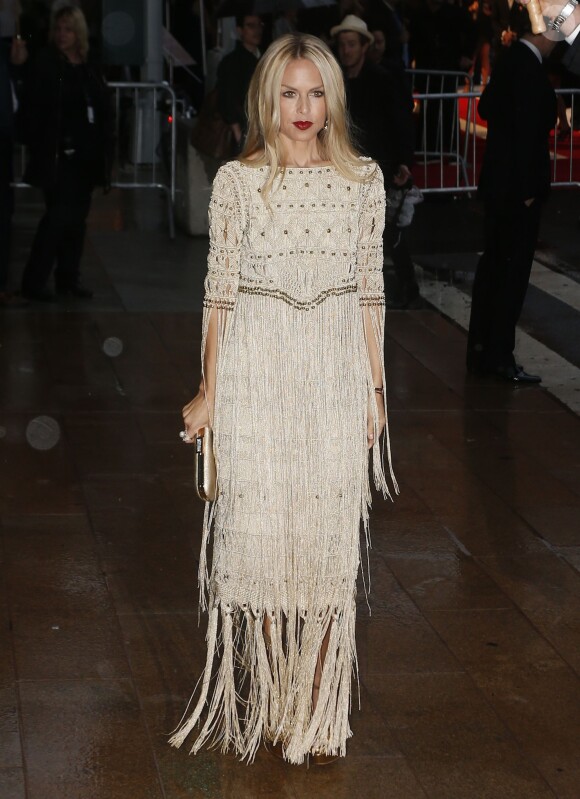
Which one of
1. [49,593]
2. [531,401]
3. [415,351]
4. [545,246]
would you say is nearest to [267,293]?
[49,593]

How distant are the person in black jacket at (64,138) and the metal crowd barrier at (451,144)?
4.85 meters

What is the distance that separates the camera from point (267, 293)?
3969 millimetres

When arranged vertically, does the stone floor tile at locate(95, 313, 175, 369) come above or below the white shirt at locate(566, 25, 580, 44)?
below

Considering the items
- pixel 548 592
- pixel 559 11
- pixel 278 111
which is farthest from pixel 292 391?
pixel 548 592

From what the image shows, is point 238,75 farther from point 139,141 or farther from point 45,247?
point 139,141

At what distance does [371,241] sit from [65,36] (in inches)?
250

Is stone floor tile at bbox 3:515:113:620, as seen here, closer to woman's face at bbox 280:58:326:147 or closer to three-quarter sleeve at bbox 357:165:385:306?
three-quarter sleeve at bbox 357:165:385:306

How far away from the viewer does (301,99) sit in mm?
3836

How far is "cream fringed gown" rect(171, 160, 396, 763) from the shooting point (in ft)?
12.9

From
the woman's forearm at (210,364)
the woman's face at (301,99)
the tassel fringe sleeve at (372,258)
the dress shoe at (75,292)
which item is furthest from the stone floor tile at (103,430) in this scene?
the woman's face at (301,99)

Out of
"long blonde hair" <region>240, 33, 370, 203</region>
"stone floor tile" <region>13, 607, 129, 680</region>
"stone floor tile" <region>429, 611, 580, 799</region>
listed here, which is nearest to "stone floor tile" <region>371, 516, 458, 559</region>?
"stone floor tile" <region>429, 611, 580, 799</region>

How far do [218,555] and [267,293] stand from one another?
2.52 feet

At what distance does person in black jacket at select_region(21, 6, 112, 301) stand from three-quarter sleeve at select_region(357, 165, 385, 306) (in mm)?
6239

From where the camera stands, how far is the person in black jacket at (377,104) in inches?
381
